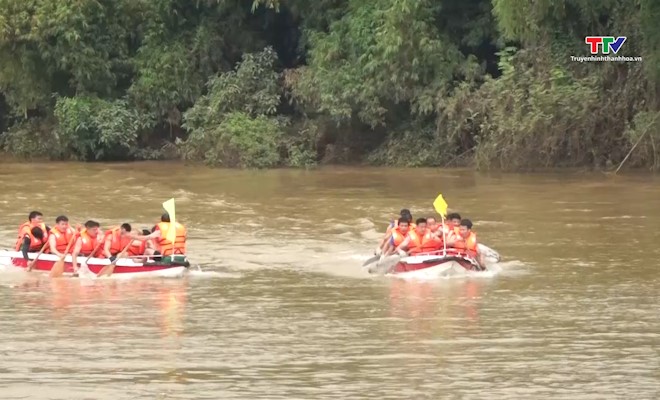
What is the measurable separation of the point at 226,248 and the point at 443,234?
15.4 ft

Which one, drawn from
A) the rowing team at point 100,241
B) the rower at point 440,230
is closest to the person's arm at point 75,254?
the rowing team at point 100,241

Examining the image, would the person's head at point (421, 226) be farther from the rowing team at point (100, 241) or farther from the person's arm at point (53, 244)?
the person's arm at point (53, 244)

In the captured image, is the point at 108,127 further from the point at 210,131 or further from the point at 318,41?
the point at 318,41

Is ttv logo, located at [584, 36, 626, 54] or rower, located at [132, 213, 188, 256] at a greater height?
ttv logo, located at [584, 36, 626, 54]

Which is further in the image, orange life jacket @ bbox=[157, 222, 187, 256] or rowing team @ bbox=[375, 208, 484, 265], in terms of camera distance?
orange life jacket @ bbox=[157, 222, 187, 256]

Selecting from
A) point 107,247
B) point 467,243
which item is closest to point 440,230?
point 467,243

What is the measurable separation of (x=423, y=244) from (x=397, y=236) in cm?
48

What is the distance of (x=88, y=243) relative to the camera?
872 inches

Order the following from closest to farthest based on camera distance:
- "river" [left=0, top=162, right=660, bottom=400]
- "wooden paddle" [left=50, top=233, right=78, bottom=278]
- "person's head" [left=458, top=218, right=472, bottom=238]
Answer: "river" [left=0, top=162, right=660, bottom=400] < "person's head" [left=458, top=218, right=472, bottom=238] < "wooden paddle" [left=50, top=233, right=78, bottom=278]

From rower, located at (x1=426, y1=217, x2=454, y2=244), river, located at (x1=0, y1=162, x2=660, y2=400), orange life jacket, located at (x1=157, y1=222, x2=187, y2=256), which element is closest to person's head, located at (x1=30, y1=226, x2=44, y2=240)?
river, located at (x1=0, y1=162, x2=660, y2=400)

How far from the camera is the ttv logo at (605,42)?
3450 centimetres

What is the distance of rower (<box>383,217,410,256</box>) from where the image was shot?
2205 centimetres

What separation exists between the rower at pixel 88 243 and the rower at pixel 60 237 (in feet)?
0.84

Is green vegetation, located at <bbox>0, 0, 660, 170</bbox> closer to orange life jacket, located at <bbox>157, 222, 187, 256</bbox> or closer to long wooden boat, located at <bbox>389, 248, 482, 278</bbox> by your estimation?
long wooden boat, located at <bbox>389, 248, 482, 278</bbox>
